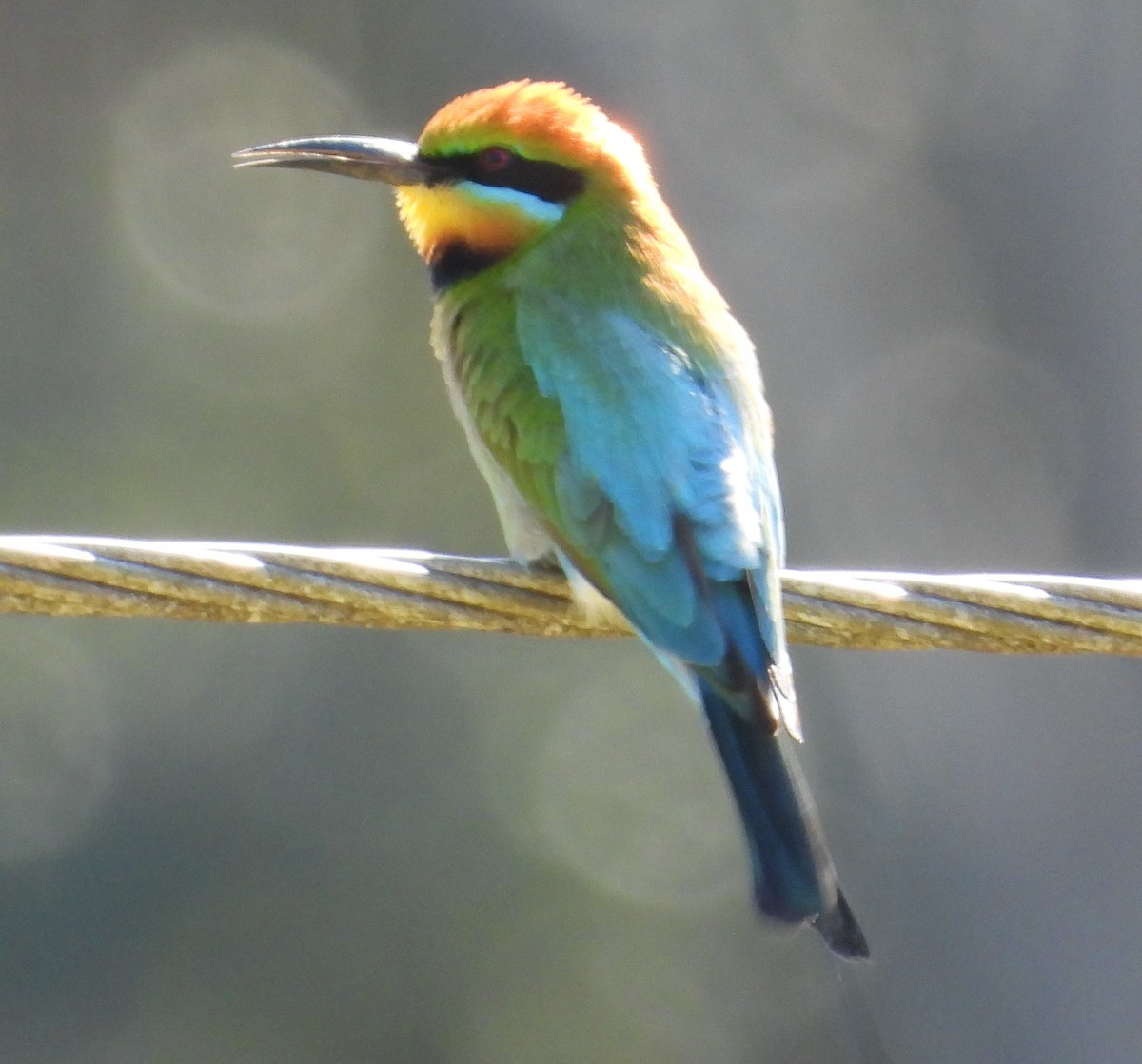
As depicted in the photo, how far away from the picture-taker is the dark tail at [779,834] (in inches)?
83.1

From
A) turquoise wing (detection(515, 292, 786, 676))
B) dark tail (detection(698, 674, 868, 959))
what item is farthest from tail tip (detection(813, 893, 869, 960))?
turquoise wing (detection(515, 292, 786, 676))

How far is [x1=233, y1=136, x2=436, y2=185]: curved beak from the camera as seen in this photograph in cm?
300

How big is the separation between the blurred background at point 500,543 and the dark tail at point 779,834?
3220 millimetres

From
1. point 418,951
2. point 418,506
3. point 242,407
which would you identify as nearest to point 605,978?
point 418,951

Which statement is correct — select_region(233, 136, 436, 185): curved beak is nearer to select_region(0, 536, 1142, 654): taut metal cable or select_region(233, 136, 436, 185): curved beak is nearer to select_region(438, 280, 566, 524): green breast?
select_region(438, 280, 566, 524): green breast

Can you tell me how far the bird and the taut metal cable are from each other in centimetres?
12

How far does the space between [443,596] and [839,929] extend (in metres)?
0.56

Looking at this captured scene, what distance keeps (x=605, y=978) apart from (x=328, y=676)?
3.91 feet

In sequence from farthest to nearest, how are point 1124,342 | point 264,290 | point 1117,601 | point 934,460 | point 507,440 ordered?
1. point 264,290
2. point 934,460
3. point 1124,342
4. point 507,440
5. point 1117,601

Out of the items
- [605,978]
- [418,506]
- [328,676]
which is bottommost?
[605,978]

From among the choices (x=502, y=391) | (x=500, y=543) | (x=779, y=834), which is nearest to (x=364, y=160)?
(x=502, y=391)

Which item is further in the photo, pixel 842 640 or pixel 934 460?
pixel 934 460

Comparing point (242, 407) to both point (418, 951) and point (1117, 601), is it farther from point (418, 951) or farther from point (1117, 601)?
point (1117, 601)

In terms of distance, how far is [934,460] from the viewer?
5.85 metres
